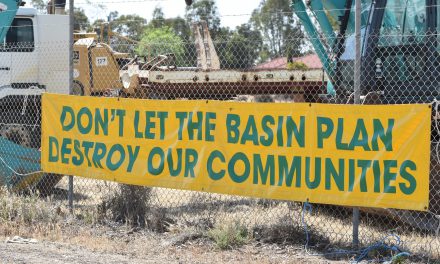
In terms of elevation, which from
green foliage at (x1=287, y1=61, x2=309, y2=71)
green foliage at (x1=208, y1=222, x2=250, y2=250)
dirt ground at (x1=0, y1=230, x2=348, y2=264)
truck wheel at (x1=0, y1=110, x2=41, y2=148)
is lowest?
dirt ground at (x1=0, y1=230, x2=348, y2=264)

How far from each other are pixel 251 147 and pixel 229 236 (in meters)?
0.96

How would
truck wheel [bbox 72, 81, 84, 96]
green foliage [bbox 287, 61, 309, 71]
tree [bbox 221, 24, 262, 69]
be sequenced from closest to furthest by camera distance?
1. green foliage [bbox 287, 61, 309, 71]
2. tree [bbox 221, 24, 262, 69]
3. truck wheel [bbox 72, 81, 84, 96]

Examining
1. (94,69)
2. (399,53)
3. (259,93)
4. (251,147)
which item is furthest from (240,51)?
(251,147)

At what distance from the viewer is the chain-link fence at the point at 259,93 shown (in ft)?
23.9

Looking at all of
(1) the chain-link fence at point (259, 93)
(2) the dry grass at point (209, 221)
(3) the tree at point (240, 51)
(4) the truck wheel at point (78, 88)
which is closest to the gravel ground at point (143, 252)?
(2) the dry grass at point (209, 221)

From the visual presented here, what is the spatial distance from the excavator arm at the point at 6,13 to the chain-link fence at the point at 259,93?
61 centimetres

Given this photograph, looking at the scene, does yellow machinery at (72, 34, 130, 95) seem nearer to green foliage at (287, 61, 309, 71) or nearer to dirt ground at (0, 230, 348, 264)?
green foliage at (287, 61, 309, 71)

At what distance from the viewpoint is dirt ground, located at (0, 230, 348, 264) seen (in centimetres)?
629

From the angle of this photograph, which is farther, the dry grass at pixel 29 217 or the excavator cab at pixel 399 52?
the excavator cab at pixel 399 52

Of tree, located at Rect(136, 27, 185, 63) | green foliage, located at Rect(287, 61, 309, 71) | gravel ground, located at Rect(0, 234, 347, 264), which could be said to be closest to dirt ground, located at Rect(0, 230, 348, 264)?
gravel ground, located at Rect(0, 234, 347, 264)

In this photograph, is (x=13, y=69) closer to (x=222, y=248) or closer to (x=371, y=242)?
(x=222, y=248)

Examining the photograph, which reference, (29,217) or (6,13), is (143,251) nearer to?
(29,217)

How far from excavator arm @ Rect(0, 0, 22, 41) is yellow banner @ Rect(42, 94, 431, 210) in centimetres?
400

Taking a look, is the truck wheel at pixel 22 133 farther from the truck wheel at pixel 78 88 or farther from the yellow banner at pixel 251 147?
the yellow banner at pixel 251 147
